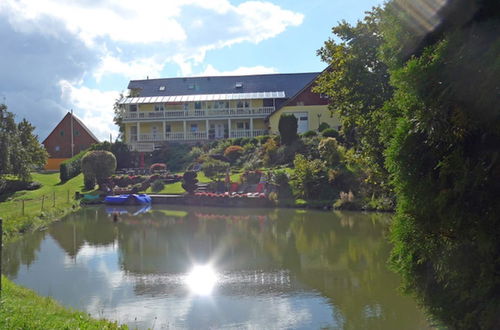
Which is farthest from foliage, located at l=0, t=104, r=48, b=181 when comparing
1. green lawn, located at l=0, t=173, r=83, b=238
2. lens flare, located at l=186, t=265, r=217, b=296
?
lens flare, located at l=186, t=265, r=217, b=296

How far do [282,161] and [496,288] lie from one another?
29.8m

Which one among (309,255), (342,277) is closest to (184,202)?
(309,255)

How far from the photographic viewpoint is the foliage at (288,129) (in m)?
34.6

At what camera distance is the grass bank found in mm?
6016

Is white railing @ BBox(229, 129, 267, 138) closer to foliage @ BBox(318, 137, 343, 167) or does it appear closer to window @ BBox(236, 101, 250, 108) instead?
window @ BBox(236, 101, 250, 108)

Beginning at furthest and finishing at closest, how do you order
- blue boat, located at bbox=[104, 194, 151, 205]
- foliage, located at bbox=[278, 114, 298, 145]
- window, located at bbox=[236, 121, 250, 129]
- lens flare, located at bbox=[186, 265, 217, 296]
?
1. window, located at bbox=[236, 121, 250, 129]
2. foliage, located at bbox=[278, 114, 298, 145]
3. blue boat, located at bbox=[104, 194, 151, 205]
4. lens flare, located at bbox=[186, 265, 217, 296]

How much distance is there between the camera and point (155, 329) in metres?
7.67

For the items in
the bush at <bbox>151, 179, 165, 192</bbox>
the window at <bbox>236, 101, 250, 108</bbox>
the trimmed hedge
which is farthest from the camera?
A: the window at <bbox>236, 101, 250, 108</bbox>

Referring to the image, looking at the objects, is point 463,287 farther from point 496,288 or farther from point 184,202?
point 184,202

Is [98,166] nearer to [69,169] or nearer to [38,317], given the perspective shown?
[69,169]

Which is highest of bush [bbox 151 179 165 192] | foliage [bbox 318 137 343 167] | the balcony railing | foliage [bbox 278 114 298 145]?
the balcony railing

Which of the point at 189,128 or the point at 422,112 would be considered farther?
the point at 189,128

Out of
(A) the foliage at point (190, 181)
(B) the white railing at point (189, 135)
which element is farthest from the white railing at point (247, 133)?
(A) the foliage at point (190, 181)

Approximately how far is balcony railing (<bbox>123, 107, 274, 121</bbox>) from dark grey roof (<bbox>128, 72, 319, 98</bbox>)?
11.3ft
